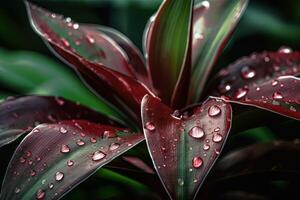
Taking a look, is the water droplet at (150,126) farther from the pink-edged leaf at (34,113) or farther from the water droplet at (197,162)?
the pink-edged leaf at (34,113)

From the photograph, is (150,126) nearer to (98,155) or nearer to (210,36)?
(98,155)

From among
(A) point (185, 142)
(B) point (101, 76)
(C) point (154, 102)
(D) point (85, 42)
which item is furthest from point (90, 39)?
(A) point (185, 142)

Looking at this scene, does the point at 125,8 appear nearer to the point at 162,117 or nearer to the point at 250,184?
the point at 250,184

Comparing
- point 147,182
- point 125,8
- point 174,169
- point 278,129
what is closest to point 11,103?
point 147,182

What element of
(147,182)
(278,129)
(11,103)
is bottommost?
(278,129)

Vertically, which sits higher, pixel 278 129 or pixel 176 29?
pixel 176 29

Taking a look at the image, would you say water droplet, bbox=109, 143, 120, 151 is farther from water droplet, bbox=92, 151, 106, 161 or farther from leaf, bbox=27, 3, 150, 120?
leaf, bbox=27, 3, 150, 120

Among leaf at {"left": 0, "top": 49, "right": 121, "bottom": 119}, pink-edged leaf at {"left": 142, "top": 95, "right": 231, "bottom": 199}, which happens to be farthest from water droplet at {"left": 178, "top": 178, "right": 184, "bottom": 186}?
leaf at {"left": 0, "top": 49, "right": 121, "bottom": 119}
